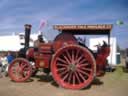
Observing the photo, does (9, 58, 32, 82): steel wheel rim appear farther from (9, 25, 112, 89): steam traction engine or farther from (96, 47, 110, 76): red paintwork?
(96, 47, 110, 76): red paintwork

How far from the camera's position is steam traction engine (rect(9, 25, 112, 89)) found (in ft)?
36.9

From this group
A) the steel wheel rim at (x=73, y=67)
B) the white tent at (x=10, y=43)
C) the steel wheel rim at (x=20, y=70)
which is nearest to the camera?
the steel wheel rim at (x=73, y=67)

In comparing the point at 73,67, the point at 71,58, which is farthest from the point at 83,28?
the point at 73,67

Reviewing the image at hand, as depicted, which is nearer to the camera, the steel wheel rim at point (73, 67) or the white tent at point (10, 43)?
the steel wheel rim at point (73, 67)

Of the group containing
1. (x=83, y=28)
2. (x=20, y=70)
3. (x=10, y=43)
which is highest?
(x=83, y=28)

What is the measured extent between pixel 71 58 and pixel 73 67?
1.17 feet

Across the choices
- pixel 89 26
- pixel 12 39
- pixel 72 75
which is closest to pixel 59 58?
pixel 72 75

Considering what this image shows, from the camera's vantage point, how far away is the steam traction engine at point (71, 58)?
11.2 metres

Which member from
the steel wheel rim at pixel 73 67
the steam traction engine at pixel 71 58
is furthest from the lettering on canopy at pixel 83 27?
the steel wheel rim at pixel 73 67

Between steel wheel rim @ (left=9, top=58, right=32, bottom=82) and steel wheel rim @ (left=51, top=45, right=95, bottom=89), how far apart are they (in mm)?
1791

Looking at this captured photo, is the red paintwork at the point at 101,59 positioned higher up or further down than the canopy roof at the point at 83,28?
further down

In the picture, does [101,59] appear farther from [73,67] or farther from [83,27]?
[83,27]

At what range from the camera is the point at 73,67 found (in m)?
11.4

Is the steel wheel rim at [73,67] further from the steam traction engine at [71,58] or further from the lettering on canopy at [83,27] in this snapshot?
the lettering on canopy at [83,27]
